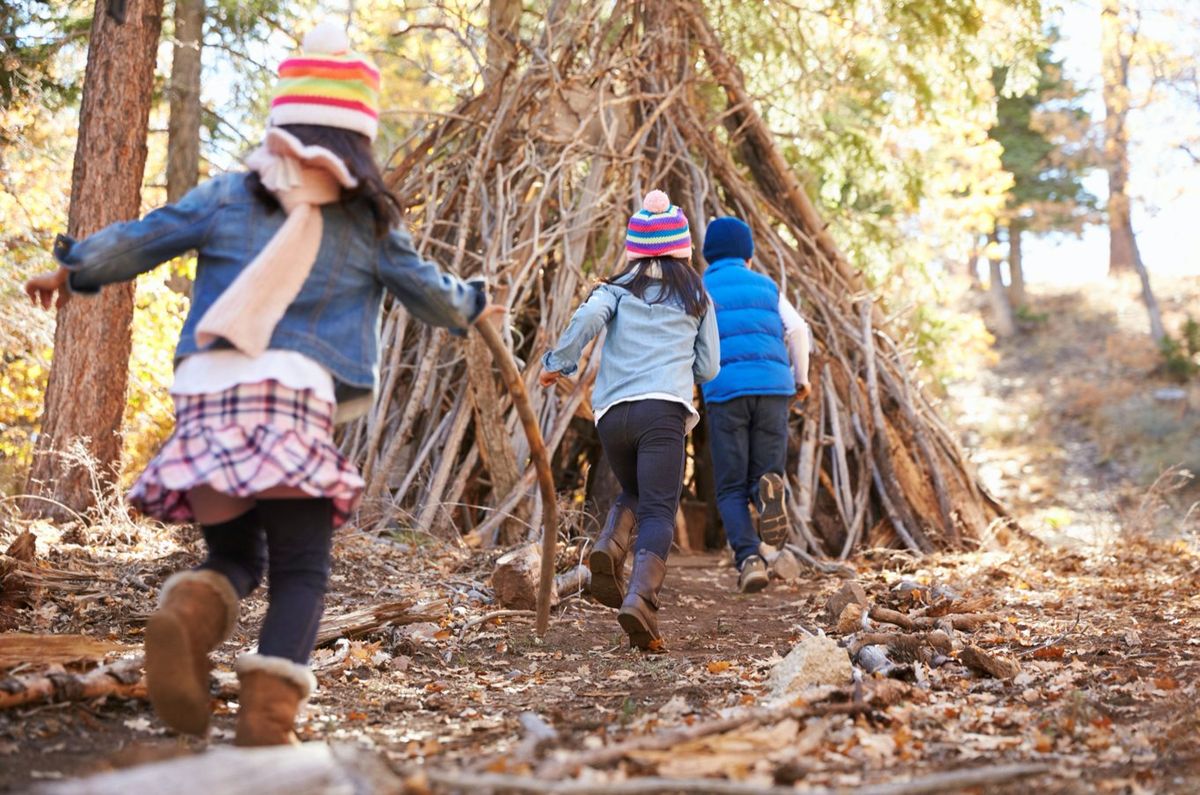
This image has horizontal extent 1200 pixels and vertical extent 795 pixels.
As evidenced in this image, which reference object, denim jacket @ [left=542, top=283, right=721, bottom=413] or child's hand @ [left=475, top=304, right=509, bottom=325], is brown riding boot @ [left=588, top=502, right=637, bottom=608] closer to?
denim jacket @ [left=542, top=283, right=721, bottom=413]

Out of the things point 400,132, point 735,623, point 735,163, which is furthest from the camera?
point 400,132

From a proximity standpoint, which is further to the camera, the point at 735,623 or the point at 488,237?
the point at 488,237

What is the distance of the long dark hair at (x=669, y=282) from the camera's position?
4.55 m

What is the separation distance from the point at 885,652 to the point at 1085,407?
16.8 metres

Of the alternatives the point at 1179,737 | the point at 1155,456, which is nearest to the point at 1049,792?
the point at 1179,737

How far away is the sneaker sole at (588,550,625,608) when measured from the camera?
14.6ft

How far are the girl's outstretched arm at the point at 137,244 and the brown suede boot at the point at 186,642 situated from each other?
2.41 feet

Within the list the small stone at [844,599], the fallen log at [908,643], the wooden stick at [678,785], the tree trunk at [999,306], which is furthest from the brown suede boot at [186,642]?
the tree trunk at [999,306]

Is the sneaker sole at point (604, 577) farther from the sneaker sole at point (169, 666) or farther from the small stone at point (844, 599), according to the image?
the sneaker sole at point (169, 666)

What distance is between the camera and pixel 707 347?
15.3 ft

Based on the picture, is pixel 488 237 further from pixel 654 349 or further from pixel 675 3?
pixel 654 349

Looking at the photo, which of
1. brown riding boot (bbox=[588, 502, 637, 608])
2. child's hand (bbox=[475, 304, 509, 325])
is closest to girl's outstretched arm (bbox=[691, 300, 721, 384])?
brown riding boot (bbox=[588, 502, 637, 608])

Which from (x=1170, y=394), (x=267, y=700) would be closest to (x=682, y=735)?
(x=267, y=700)

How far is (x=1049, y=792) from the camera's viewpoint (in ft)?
7.32
